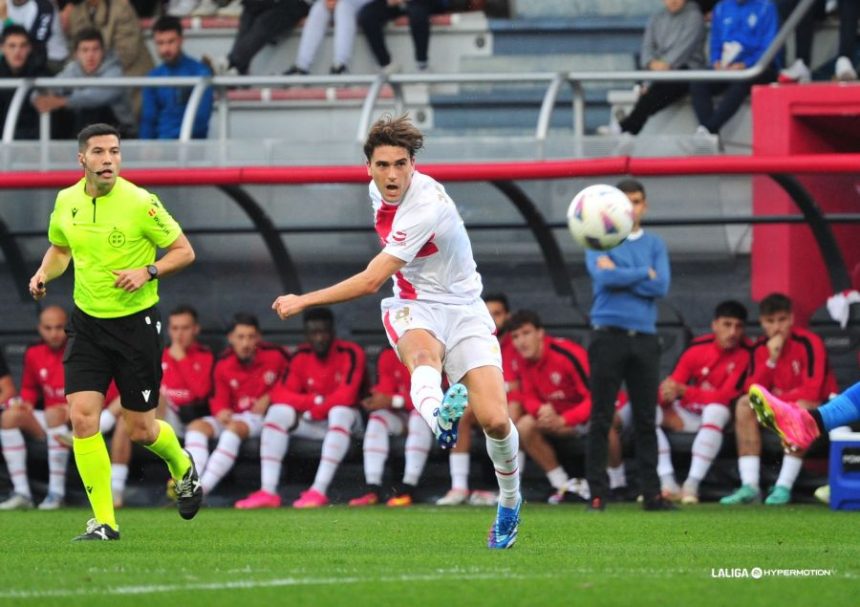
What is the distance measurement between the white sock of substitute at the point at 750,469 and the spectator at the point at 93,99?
5.90 meters

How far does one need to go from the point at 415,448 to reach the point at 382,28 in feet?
14.2

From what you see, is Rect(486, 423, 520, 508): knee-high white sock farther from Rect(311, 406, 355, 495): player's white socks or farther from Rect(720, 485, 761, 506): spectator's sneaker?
Rect(311, 406, 355, 495): player's white socks

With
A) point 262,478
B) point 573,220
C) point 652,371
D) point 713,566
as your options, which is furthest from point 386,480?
point 713,566

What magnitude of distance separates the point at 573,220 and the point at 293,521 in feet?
8.51

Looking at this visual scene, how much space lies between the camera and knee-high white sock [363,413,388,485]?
40.1 ft

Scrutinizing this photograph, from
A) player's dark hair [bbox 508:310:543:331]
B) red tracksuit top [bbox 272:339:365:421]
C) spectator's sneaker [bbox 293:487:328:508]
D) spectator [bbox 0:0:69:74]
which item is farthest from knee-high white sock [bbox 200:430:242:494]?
spectator [bbox 0:0:69:74]

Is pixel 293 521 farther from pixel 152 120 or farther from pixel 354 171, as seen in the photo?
pixel 152 120

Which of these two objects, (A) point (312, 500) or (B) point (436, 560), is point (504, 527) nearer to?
(B) point (436, 560)

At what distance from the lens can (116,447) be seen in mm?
12531

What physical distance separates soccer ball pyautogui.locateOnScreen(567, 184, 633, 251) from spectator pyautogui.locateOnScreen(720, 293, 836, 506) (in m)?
2.72

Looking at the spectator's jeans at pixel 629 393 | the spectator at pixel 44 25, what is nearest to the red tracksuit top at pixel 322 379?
the spectator's jeans at pixel 629 393

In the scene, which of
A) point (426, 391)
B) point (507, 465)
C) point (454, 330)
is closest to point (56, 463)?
point (454, 330)

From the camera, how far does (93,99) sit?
45.8 ft

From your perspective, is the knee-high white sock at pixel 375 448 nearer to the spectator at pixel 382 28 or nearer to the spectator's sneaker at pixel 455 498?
the spectator's sneaker at pixel 455 498
